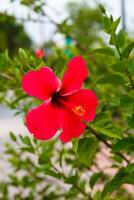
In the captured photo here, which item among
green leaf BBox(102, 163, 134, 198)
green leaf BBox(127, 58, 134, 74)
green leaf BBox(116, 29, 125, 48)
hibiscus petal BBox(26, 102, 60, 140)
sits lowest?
green leaf BBox(102, 163, 134, 198)

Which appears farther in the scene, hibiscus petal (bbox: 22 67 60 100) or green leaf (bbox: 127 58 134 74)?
green leaf (bbox: 127 58 134 74)

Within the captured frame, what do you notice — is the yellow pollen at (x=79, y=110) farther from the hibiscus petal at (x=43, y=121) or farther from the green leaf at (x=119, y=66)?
the green leaf at (x=119, y=66)

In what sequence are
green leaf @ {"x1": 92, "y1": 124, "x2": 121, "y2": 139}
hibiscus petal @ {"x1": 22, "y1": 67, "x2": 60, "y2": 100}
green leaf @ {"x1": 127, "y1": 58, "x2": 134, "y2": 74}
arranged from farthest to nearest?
green leaf @ {"x1": 127, "y1": 58, "x2": 134, "y2": 74} → green leaf @ {"x1": 92, "y1": 124, "x2": 121, "y2": 139} → hibiscus petal @ {"x1": 22, "y1": 67, "x2": 60, "y2": 100}

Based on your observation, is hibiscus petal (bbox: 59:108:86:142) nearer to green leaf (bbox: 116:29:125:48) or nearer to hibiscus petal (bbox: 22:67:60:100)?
hibiscus petal (bbox: 22:67:60:100)

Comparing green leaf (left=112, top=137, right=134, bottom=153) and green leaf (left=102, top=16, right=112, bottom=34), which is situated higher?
green leaf (left=102, top=16, right=112, bottom=34)

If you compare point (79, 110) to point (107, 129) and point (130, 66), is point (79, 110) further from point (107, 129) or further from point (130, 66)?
point (130, 66)

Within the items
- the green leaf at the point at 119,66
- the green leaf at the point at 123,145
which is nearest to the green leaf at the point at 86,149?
the green leaf at the point at 123,145

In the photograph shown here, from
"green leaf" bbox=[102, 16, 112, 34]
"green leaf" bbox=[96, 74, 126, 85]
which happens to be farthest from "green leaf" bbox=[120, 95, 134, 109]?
"green leaf" bbox=[102, 16, 112, 34]
